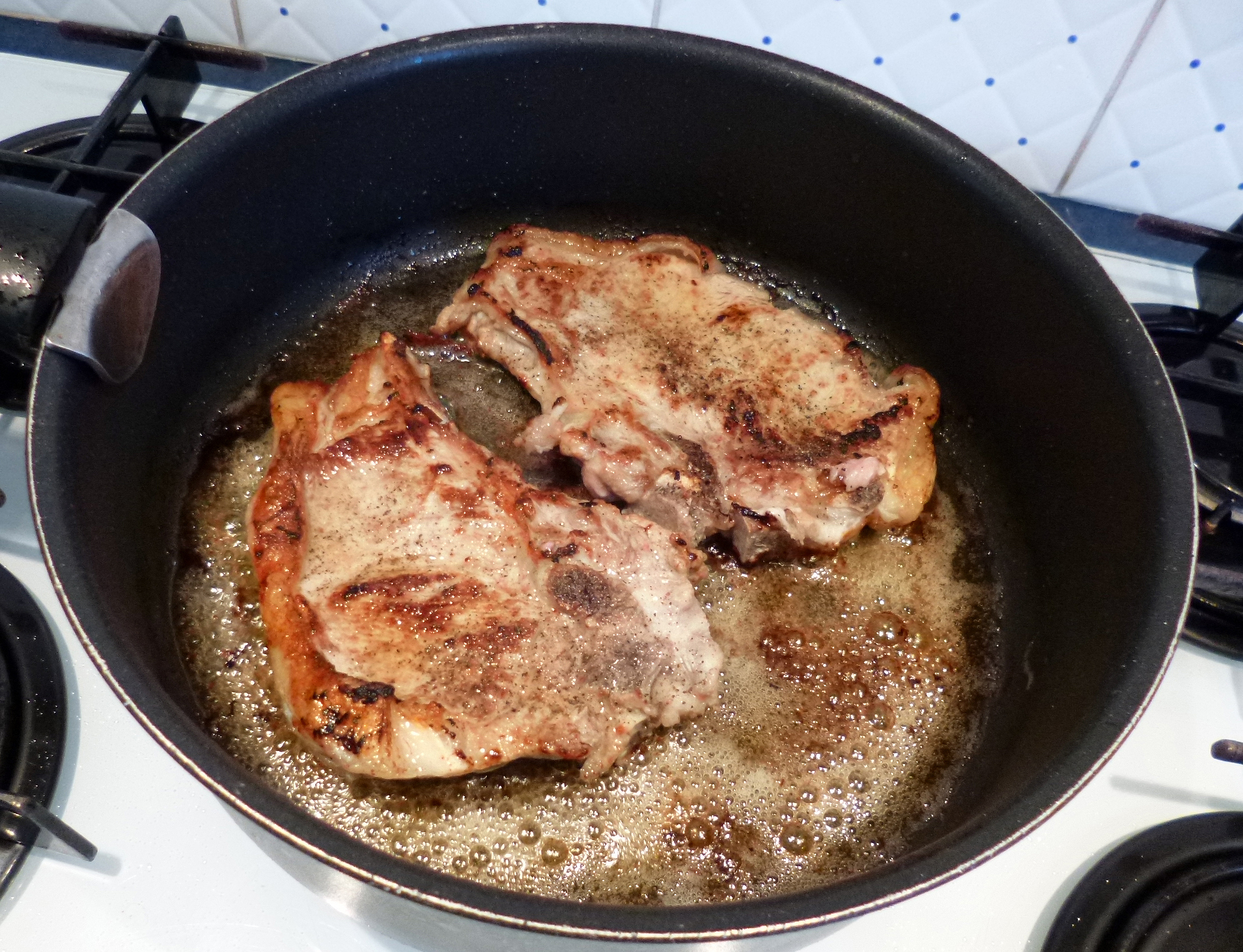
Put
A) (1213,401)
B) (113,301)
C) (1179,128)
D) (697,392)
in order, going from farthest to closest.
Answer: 1. (1179,128)
2. (1213,401)
3. (697,392)
4. (113,301)

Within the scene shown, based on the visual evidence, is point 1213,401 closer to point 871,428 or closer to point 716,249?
point 871,428

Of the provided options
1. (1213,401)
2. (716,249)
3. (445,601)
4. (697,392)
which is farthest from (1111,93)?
(445,601)

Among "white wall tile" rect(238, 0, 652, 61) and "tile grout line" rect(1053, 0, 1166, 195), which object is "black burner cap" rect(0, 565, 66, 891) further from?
"tile grout line" rect(1053, 0, 1166, 195)

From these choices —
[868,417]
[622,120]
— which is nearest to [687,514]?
[868,417]

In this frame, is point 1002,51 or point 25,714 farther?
point 1002,51

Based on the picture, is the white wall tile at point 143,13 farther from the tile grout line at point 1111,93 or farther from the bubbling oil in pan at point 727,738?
the tile grout line at point 1111,93

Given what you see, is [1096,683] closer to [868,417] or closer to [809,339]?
[868,417]
